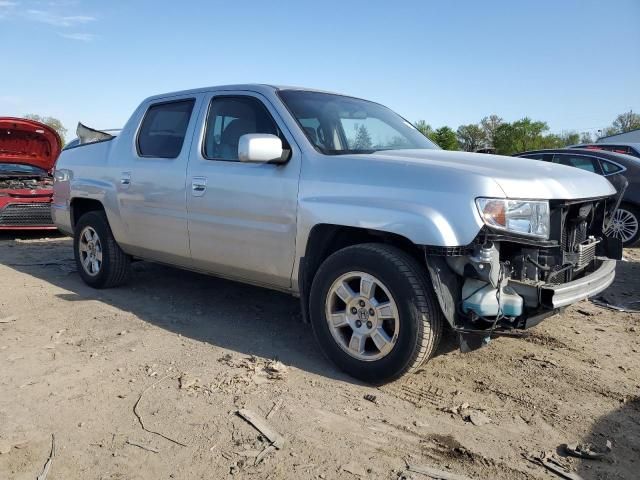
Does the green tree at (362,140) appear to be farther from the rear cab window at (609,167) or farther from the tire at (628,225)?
Result: the rear cab window at (609,167)

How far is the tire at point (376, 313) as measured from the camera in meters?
3.23

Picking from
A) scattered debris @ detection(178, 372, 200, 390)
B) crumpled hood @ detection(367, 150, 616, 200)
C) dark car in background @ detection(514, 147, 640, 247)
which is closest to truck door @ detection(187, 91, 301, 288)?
crumpled hood @ detection(367, 150, 616, 200)

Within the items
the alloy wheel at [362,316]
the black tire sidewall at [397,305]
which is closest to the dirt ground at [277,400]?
the black tire sidewall at [397,305]

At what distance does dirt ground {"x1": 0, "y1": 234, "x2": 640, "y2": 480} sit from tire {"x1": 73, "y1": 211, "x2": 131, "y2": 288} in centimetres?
61

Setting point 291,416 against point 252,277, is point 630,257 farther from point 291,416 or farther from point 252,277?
point 291,416

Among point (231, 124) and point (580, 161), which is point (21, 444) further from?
point (580, 161)

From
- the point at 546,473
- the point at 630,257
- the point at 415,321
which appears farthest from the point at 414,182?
the point at 630,257

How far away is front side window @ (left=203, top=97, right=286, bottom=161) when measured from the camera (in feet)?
13.8

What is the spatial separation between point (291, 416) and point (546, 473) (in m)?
1.31

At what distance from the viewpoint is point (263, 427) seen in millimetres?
2938

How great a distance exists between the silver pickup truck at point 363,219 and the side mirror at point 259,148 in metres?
0.01

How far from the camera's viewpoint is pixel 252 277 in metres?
4.20

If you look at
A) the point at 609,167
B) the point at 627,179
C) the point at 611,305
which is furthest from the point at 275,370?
the point at 609,167

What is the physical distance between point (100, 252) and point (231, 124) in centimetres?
222
